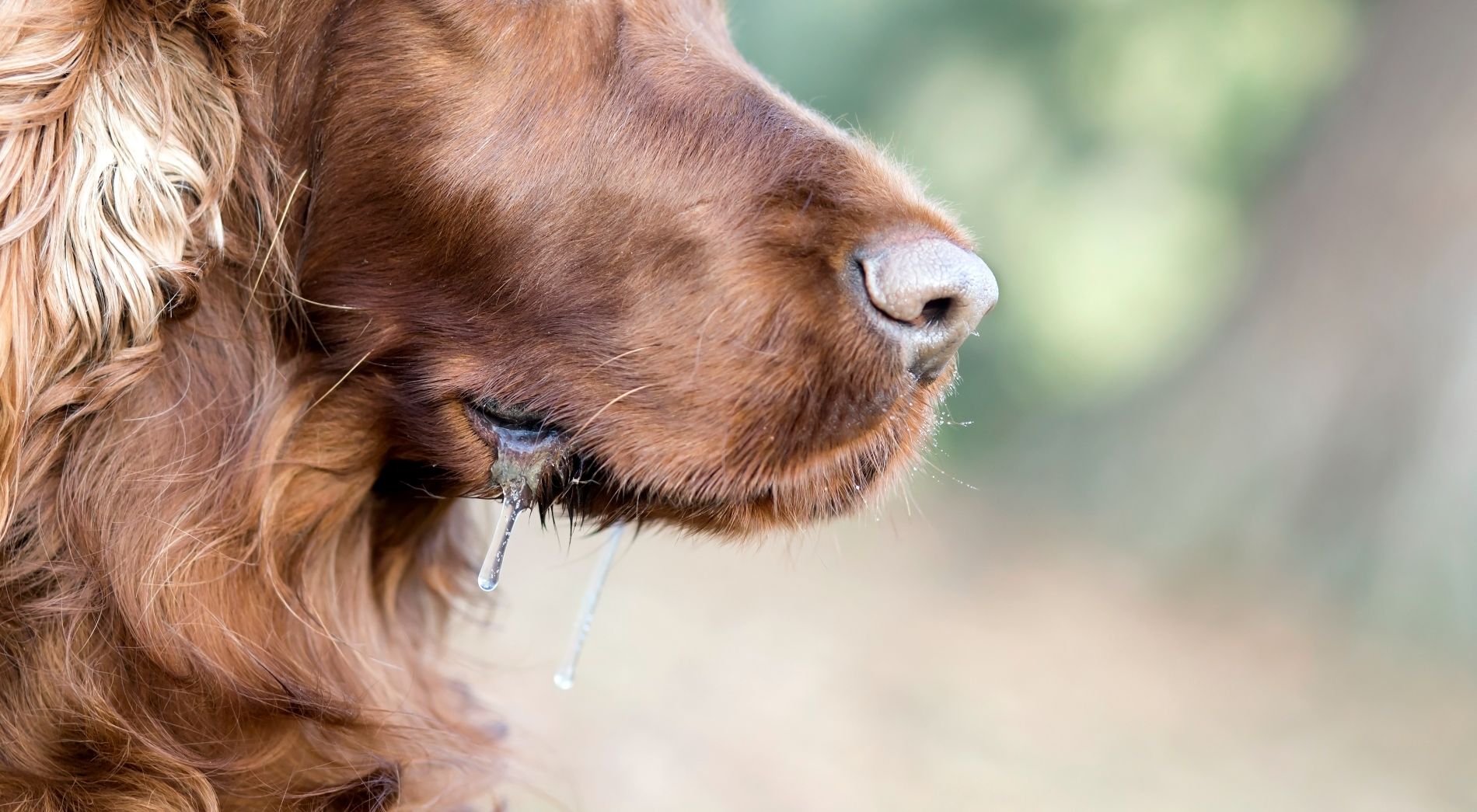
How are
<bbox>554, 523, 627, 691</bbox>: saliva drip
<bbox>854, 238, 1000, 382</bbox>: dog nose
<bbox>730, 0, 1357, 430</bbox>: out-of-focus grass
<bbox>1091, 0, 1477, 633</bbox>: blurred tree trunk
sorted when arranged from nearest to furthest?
<bbox>854, 238, 1000, 382</bbox>: dog nose → <bbox>554, 523, 627, 691</bbox>: saliva drip → <bbox>1091, 0, 1477, 633</bbox>: blurred tree trunk → <bbox>730, 0, 1357, 430</bbox>: out-of-focus grass

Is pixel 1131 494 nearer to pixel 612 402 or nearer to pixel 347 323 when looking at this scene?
pixel 612 402

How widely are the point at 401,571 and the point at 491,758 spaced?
44cm

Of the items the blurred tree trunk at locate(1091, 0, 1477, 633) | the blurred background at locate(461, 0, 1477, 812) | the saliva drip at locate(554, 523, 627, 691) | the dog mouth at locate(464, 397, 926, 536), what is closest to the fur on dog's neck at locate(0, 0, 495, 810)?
the dog mouth at locate(464, 397, 926, 536)

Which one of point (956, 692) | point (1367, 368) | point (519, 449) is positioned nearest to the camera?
point (519, 449)

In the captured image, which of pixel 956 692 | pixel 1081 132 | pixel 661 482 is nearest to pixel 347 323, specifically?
pixel 661 482

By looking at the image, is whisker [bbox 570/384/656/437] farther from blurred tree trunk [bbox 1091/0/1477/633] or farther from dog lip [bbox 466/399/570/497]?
blurred tree trunk [bbox 1091/0/1477/633]

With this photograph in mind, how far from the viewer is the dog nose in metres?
1.82

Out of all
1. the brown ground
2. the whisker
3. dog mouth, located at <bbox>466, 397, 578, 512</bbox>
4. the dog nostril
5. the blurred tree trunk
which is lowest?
the brown ground

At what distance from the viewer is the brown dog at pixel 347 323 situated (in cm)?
179

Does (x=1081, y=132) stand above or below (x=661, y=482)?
above

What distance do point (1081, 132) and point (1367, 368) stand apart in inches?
102

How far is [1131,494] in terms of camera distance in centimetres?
884

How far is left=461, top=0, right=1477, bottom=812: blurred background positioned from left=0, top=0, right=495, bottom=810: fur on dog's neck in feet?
9.99

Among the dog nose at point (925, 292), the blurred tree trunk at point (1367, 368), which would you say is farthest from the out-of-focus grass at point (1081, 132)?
the dog nose at point (925, 292)
